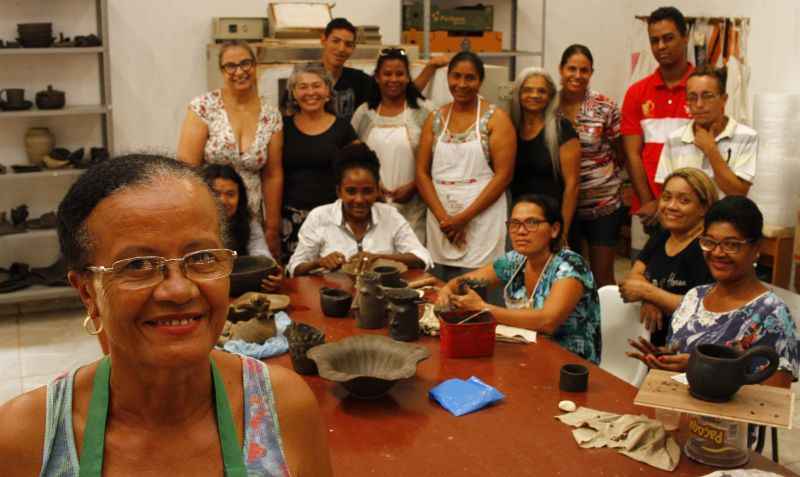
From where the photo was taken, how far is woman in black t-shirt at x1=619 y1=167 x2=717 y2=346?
125 inches

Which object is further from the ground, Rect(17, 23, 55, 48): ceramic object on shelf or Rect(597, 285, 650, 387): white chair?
Rect(17, 23, 55, 48): ceramic object on shelf

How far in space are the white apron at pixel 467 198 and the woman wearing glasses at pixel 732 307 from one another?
5.49 ft

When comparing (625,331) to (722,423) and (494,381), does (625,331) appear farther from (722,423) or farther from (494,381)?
(722,423)

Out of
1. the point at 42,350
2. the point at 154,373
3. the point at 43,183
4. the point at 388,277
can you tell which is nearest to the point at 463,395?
the point at 388,277

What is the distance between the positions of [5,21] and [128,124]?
93cm

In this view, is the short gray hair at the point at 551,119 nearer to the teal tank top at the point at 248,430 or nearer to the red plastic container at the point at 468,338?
the red plastic container at the point at 468,338

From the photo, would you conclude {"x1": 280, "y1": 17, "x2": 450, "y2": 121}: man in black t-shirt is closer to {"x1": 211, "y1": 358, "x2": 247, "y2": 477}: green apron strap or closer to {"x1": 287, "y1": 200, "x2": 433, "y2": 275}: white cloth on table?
{"x1": 287, "y1": 200, "x2": 433, "y2": 275}: white cloth on table

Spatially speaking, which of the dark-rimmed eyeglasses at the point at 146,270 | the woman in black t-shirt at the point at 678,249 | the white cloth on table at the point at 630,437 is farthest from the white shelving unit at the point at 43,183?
the dark-rimmed eyeglasses at the point at 146,270

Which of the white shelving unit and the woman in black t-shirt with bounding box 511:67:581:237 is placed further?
the white shelving unit

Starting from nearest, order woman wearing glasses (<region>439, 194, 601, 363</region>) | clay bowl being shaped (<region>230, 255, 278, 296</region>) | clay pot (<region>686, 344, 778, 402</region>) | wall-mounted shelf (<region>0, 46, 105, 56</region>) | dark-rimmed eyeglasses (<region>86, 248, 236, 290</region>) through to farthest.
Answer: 1. dark-rimmed eyeglasses (<region>86, 248, 236, 290</region>)
2. clay pot (<region>686, 344, 778, 402</region>)
3. woman wearing glasses (<region>439, 194, 601, 363</region>)
4. clay bowl being shaped (<region>230, 255, 278, 296</region>)
5. wall-mounted shelf (<region>0, 46, 105, 56</region>)

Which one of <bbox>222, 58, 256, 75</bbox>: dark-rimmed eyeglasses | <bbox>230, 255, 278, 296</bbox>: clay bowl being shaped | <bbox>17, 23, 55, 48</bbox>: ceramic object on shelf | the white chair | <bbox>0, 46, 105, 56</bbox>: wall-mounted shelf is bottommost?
the white chair

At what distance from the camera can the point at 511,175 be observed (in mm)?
4387

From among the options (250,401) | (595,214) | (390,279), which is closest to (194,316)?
(250,401)

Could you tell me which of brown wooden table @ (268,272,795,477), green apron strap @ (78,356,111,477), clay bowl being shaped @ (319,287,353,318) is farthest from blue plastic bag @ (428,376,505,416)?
green apron strap @ (78,356,111,477)
